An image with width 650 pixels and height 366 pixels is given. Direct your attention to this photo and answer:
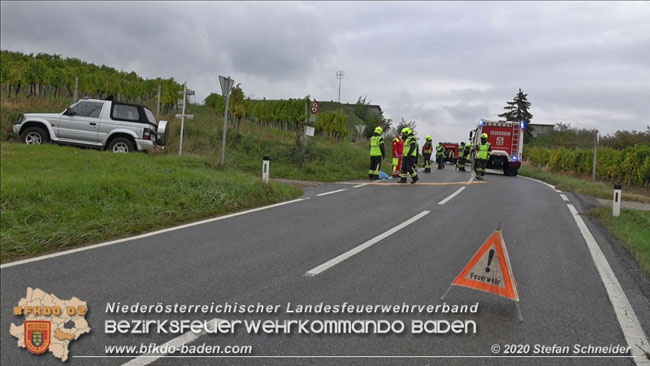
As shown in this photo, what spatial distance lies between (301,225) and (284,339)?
484cm

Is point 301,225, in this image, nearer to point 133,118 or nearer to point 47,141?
point 133,118

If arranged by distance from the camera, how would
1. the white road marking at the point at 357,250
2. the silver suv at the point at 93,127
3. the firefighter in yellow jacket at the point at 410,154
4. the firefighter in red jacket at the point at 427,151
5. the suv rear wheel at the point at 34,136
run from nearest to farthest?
the white road marking at the point at 357,250
the suv rear wheel at the point at 34,136
the silver suv at the point at 93,127
the firefighter in yellow jacket at the point at 410,154
the firefighter in red jacket at the point at 427,151

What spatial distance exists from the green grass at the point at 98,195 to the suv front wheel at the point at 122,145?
1708 millimetres

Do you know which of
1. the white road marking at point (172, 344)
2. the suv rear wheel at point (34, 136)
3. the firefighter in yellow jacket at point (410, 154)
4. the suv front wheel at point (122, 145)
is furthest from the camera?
the firefighter in yellow jacket at point (410, 154)

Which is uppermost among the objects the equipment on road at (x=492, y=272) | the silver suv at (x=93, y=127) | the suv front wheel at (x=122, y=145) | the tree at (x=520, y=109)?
the tree at (x=520, y=109)

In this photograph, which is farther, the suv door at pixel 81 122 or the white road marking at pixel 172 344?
the suv door at pixel 81 122

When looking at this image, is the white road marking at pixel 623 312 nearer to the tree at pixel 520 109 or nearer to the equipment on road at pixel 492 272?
the equipment on road at pixel 492 272

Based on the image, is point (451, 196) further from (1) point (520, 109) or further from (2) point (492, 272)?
(1) point (520, 109)

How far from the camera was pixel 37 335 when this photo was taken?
12.1 ft

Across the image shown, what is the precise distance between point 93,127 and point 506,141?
69.0 feet

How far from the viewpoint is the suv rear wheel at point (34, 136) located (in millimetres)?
15289

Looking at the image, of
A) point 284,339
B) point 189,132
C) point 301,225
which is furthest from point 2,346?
point 189,132

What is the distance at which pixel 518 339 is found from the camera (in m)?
3.86

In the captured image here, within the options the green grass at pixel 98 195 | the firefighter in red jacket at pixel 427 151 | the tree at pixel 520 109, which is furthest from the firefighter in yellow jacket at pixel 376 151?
the tree at pixel 520 109
